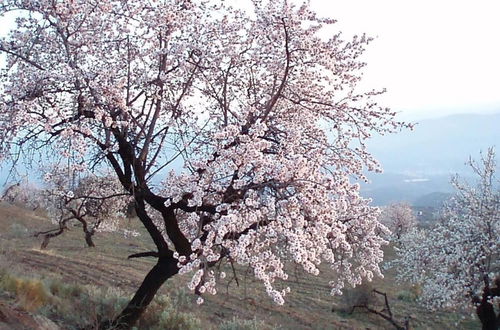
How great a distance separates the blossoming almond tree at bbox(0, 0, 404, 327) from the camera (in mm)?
6676

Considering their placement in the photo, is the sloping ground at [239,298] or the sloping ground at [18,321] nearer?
the sloping ground at [18,321]

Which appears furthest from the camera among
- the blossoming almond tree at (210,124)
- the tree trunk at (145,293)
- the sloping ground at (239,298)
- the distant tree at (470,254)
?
the distant tree at (470,254)

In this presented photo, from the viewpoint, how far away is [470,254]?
16.4m

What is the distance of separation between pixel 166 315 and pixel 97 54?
5.72 meters

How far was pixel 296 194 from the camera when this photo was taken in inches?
257

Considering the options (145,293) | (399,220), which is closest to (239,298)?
(145,293)

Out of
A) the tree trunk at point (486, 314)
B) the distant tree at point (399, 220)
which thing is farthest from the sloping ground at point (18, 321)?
the distant tree at point (399, 220)

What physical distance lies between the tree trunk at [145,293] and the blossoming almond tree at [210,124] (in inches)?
1.1

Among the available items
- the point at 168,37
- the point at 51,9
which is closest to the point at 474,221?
the point at 168,37

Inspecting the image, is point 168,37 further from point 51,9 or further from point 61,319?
point 61,319

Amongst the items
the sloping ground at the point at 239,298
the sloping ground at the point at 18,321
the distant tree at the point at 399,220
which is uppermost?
the distant tree at the point at 399,220

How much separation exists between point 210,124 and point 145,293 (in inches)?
146

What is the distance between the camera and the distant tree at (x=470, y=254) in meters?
16.3

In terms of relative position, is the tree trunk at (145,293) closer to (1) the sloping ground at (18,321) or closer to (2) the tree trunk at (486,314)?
(1) the sloping ground at (18,321)
